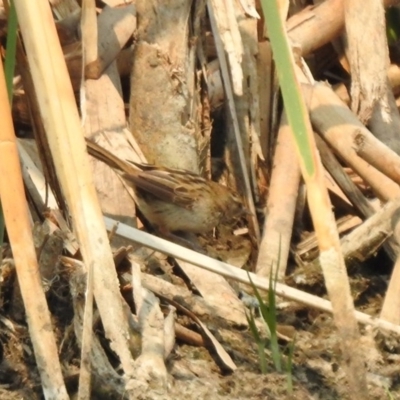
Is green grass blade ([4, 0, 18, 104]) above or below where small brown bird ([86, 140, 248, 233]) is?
above

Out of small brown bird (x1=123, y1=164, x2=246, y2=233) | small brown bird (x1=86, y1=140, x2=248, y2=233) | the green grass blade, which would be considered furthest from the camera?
small brown bird (x1=123, y1=164, x2=246, y2=233)

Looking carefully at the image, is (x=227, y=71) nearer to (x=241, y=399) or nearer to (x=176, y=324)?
(x=176, y=324)

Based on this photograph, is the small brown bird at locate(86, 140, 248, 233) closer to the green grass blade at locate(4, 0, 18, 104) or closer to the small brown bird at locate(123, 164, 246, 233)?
the small brown bird at locate(123, 164, 246, 233)

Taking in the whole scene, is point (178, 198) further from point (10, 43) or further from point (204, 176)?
point (10, 43)

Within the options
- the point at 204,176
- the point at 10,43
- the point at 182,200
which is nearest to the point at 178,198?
the point at 182,200

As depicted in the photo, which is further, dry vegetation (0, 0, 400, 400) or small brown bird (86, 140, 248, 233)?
small brown bird (86, 140, 248, 233)

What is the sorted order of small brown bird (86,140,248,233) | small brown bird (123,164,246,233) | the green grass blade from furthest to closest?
small brown bird (123,164,246,233) < small brown bird (86,140,248,233) < the green grass blade

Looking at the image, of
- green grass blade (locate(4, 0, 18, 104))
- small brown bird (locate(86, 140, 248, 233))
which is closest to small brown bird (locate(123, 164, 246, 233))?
small brown bird (locate(86, 140, 248, 233))

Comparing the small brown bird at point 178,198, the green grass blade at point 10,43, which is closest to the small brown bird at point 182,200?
the small brown bird at point 178,198
